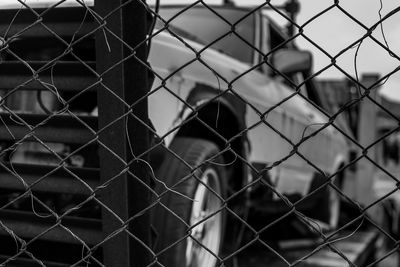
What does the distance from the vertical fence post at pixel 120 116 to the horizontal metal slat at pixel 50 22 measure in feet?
0.46

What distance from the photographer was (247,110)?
3.38 meters

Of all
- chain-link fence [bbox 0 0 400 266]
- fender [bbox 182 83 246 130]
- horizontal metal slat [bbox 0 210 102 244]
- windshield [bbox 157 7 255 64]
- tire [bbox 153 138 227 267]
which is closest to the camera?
chain-link fence [bbox 0 0 400 266]

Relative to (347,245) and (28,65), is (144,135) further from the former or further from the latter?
(347,245)

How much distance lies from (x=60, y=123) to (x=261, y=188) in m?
2.20

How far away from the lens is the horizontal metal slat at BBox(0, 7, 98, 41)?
1919 mm

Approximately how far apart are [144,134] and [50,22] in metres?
0.55

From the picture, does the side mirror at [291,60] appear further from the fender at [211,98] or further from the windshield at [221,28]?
the fender at [211,98]

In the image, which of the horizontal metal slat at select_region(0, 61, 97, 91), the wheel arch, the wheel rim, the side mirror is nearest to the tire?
the wheel rim

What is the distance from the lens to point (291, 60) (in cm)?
384

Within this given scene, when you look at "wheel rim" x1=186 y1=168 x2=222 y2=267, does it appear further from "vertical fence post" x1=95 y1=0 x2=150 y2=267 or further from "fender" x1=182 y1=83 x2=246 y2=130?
"vertical fence post" x1=95 y1=0 x2=150 y2=267

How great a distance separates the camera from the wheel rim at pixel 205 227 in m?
2.82

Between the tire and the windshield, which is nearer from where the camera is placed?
the tire

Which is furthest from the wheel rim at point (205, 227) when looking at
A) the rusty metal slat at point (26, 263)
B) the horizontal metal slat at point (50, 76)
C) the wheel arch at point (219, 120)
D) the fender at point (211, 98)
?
the horizontal metal slat at point (50, 76)

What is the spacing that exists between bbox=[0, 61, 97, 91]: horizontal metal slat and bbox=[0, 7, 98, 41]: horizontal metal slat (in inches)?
4.3
